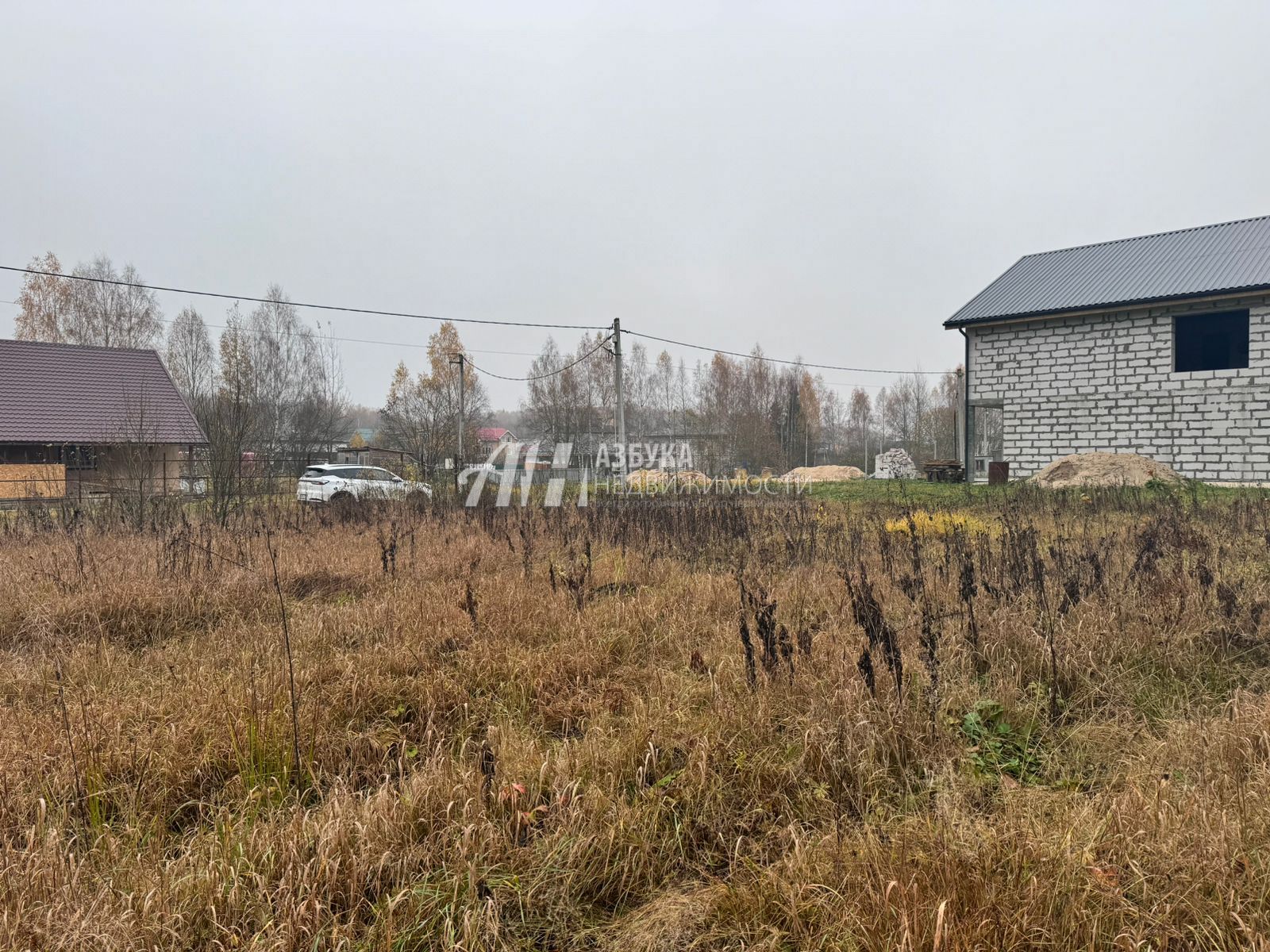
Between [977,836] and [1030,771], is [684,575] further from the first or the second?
[977,836]

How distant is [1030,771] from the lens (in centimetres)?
268

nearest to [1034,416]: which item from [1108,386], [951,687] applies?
[1108,386]

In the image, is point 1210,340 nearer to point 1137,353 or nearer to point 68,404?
→ point 1137,353

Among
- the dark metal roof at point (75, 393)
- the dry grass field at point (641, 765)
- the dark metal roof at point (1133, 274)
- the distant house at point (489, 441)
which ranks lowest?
the dry grass field at point (641, 765)

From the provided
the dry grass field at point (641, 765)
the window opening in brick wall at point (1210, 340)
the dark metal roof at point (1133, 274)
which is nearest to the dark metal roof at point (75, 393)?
the dry grass field at point (641, 765)

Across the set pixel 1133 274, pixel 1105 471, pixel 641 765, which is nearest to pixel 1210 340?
pixel 1133 274

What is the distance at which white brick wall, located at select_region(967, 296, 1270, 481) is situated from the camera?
1345cm

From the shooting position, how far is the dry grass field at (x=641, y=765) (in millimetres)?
1765

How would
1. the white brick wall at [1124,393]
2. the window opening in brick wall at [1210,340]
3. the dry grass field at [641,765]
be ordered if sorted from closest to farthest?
the dry grass field at [641,765], the white brick wall at [1124,393], the window opening in brick wall at [1210,340]

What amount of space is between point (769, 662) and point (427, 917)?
1.78 meters

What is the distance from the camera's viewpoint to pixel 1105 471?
13055mm

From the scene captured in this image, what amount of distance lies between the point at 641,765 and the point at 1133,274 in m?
18.6

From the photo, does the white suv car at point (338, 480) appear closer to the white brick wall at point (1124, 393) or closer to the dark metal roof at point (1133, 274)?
the white brick wall at point (1124, 393)

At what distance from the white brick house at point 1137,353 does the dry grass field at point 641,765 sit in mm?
11472
